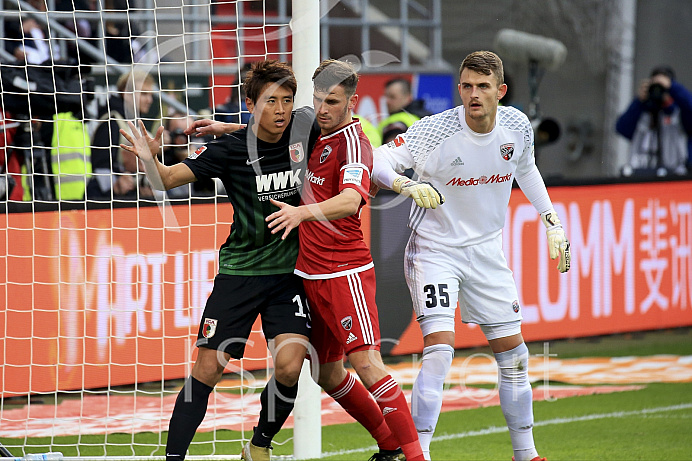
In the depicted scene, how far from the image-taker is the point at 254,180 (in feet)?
15.1

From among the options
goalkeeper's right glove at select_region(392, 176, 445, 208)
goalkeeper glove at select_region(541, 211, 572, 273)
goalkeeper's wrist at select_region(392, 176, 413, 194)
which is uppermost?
goalkeeper's wrist at select_region(392, 176, 413, 194)

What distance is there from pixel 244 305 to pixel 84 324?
2.48 metres

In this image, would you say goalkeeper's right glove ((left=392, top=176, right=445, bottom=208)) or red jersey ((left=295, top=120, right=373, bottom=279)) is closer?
goalkeeper's right glove ((left=392, top=176, right=445, bottom=208))

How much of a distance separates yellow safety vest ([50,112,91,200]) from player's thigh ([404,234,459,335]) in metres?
3.07

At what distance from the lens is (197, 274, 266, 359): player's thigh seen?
4.51 m

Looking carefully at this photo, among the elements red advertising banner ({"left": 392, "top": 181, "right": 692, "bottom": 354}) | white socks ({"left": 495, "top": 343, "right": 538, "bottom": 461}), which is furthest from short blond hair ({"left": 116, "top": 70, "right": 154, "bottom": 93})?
red advertising banner ({"left": 392, "top": 181, "right": 692, "bottom": 354})

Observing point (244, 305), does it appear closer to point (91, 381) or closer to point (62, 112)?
point (91, 381)

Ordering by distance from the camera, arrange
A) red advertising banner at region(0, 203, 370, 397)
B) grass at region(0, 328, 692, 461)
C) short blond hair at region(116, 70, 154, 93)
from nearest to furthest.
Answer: grass at region(0, 328, 692, 461) → red advertising banner at region(0, 203, 370, 397) → short blond hair at region(116, 70, 154, 93)

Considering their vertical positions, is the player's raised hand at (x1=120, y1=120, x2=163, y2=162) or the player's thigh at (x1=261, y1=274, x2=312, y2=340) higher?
the player's raised hand at (x1=120, y1=120, x2=163, y2=162)

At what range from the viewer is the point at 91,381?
6602mm

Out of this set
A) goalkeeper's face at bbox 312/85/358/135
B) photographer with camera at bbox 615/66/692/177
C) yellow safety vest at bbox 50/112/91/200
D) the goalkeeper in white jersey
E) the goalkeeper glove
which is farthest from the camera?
photographer with camera at bbox 615/66/692/177

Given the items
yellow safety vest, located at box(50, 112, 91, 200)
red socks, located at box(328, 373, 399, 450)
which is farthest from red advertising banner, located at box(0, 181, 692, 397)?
red socks, located at box(328, 373, 399, 450)

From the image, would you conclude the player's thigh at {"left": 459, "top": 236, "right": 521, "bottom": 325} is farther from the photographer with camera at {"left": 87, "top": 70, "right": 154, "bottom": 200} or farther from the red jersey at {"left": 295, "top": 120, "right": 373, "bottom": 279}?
the photographer with camera at {"left": 87, "top": 70, "right": 154, "bottom": 200}

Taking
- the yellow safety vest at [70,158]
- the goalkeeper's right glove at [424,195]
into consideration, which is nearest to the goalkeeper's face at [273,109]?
the goalkeeper's right glove at [424,195]
